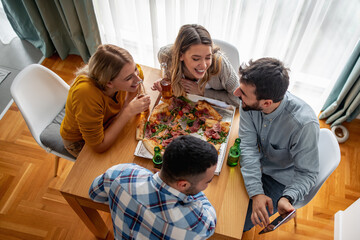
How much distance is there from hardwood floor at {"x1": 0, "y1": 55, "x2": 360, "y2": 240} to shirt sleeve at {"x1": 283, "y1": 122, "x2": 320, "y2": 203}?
33.5 inches

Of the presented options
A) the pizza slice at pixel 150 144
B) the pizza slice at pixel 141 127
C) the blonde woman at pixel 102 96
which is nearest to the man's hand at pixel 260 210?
the pizza slice at pixel 150 144

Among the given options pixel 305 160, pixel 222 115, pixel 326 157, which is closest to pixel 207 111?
pixel 222 115

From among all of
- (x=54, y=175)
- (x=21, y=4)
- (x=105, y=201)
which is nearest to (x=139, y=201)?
(x=105, y=201)

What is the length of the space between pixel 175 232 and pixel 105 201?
417 mm

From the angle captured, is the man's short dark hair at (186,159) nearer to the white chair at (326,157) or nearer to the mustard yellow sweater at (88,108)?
the mustard yellow sweater at (88,108)

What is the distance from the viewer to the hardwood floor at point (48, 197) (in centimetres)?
215

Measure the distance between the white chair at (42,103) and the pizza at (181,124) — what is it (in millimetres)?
716

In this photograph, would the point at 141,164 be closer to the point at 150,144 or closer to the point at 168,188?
the point at 150,144

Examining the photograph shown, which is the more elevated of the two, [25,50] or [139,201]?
[139,201]

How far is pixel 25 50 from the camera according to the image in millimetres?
3258

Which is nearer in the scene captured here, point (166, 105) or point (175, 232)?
point (175, 232)

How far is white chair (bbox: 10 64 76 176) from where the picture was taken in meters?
1.80

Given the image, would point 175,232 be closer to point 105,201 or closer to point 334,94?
point 105,201

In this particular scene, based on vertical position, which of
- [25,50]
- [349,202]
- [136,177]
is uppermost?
[136,177]
